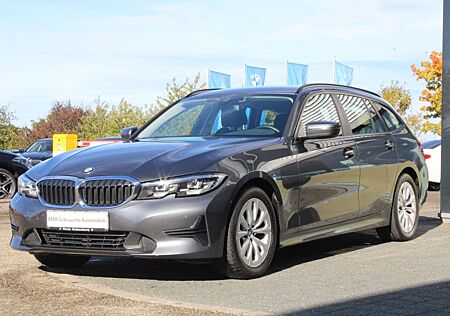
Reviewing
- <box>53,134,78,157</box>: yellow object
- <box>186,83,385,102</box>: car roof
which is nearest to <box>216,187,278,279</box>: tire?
<box>186,83,385,102</box>: car roof

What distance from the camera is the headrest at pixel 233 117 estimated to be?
7.83m

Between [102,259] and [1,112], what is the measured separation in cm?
5050

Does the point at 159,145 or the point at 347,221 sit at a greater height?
the point at 159,145

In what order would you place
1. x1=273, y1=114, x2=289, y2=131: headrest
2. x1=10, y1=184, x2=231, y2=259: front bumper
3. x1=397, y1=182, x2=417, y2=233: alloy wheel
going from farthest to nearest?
x1=397, y1=182, x2=417, y2=233: alloy wheel < x1=273, y1=114, x2=289, y2=131: headrest < x1=10, y1=184, x2=231, y2=259: front bumper

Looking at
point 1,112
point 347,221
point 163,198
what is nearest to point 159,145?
point 163,198

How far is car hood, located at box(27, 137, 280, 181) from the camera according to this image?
21.5ft

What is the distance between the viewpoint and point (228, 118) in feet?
26.1

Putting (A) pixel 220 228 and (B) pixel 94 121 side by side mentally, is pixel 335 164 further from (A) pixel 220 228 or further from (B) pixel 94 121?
(B) pixel 94 121

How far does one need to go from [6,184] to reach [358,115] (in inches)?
387

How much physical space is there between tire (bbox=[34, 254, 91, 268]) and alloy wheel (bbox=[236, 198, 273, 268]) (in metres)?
1.72

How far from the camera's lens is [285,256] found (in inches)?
331

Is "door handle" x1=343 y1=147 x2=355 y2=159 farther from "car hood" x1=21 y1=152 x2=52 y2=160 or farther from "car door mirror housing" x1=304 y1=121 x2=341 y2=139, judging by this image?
"car hood" x1=21 y1=152 x2=52 y2=160

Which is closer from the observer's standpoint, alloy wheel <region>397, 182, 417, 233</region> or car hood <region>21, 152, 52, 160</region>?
alloy wheel <region>397, 182, 417, 233</region>

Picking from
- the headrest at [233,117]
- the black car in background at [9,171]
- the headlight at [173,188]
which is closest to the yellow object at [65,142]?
the black car in background at [9,171]
